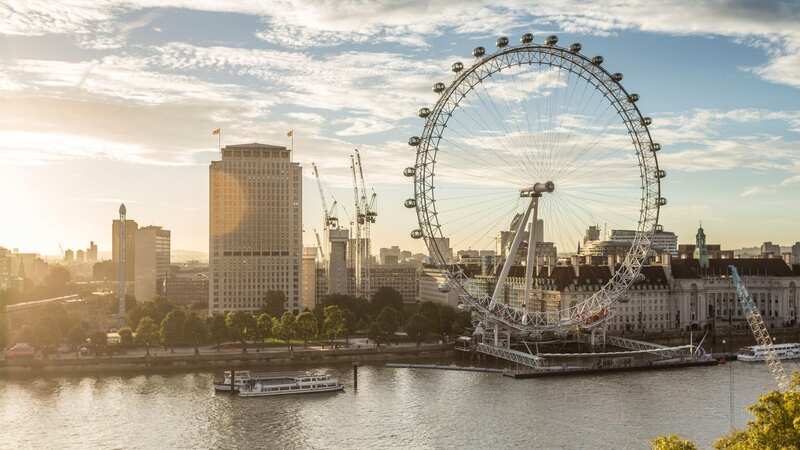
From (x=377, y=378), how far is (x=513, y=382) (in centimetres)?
883

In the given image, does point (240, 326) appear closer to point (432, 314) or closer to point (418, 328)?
point (418, 328)

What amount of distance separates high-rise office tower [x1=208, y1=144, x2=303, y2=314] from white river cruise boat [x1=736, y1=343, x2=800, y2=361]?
50020mm

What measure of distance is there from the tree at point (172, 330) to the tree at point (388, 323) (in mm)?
16173

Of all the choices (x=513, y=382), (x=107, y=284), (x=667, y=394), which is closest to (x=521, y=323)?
(x=513, y=382)

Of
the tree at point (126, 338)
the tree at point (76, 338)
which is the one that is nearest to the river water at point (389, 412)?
the tree at point (126, 338)

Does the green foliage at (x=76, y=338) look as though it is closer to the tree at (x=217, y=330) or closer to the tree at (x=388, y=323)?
the tree at (x=217, y=330)

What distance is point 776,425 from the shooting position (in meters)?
20.0

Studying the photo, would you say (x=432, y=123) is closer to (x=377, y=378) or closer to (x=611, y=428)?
(x=377, y=378)

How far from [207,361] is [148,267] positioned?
96071 millimetres

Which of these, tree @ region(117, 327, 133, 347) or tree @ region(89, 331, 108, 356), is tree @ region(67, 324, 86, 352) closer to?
tree @ region(117, 327, 133, 347)

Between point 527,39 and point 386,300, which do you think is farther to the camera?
point 386,300

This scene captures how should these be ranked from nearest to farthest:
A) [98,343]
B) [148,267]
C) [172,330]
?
[98,343] → [172,330] → [148,267]

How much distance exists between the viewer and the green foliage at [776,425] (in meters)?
19.7

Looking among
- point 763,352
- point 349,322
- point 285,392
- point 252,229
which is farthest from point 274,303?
point 763,352
